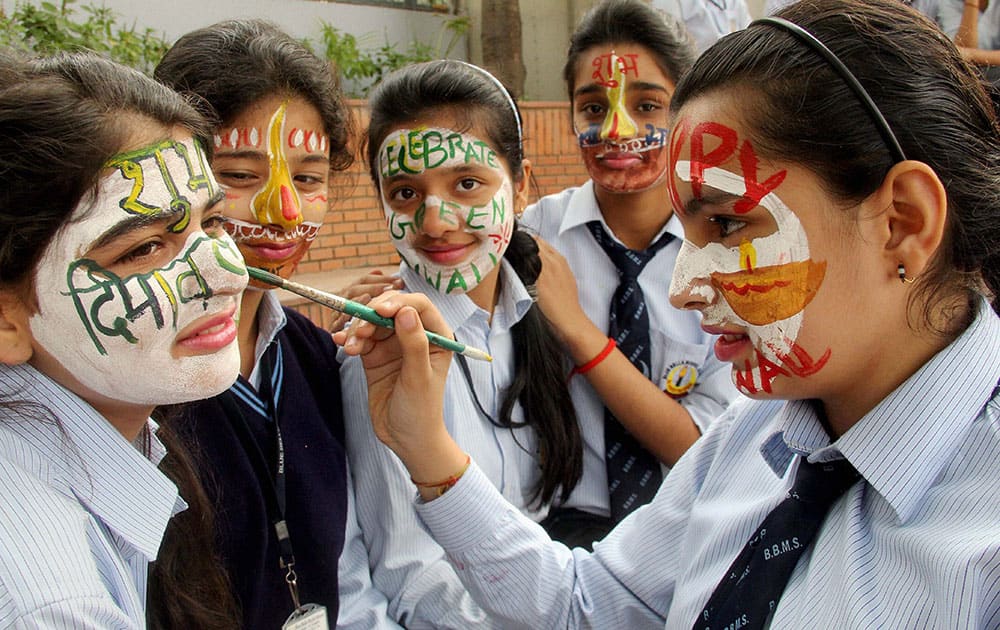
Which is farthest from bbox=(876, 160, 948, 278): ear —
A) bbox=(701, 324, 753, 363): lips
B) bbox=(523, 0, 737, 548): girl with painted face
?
bbox=(523, 0, 737, 548): girl with painted face

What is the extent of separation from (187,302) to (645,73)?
1.62m

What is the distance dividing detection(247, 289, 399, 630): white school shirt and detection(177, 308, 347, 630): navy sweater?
4 cm

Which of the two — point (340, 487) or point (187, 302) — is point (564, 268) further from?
point (187, 302)

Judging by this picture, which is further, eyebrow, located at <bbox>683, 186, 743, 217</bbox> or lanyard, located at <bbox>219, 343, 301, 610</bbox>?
lanyard, located at <bbox>219, 343, 301, 610</bbox>

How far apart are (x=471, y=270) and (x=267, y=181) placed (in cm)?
53

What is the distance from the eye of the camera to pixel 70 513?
3.19 ft

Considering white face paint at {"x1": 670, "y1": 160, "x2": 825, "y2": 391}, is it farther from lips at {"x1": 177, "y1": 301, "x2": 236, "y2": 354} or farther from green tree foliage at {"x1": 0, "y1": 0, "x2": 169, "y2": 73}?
green tree foliage at {"x1": 0, "y1": 0, "x2": 169, "y2": 73}

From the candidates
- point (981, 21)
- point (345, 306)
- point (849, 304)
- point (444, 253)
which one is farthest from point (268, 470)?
point (981, 21)

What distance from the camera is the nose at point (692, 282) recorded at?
1.17 meters

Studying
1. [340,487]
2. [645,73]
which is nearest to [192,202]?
[340,487]

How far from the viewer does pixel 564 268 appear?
2.18 metres

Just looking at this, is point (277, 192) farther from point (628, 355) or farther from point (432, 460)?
point (628, 355)

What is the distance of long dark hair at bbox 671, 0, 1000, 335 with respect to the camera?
1.01 meters

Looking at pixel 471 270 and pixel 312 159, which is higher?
pixel 312 159
